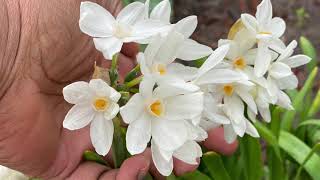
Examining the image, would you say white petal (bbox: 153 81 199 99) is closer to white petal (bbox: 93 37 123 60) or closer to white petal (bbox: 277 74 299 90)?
white petal (bbox: 93 37 123 60)

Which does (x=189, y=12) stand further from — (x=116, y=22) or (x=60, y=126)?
(x=116, y=22)

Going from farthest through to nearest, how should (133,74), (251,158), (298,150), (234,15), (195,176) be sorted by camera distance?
(234,15), (298,150), (251,158), (195,176), (133,74)

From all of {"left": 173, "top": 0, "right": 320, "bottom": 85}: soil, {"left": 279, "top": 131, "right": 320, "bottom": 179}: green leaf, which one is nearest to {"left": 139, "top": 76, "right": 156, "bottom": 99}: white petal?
{"left": 279, "top": 131, "right": 320, "bottom": 179}: green leaf

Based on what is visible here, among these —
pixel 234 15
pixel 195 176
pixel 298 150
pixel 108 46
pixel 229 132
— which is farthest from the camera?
pixel 234 15

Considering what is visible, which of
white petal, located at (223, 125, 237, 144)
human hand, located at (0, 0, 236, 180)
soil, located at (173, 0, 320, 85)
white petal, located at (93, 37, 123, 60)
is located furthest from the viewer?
soil, located at (173, 0, 320, 85)

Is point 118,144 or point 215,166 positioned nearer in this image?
point 118,144

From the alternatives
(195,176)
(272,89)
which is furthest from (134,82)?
(195,176)

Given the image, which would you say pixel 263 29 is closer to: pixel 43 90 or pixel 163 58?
pixel 163 58
